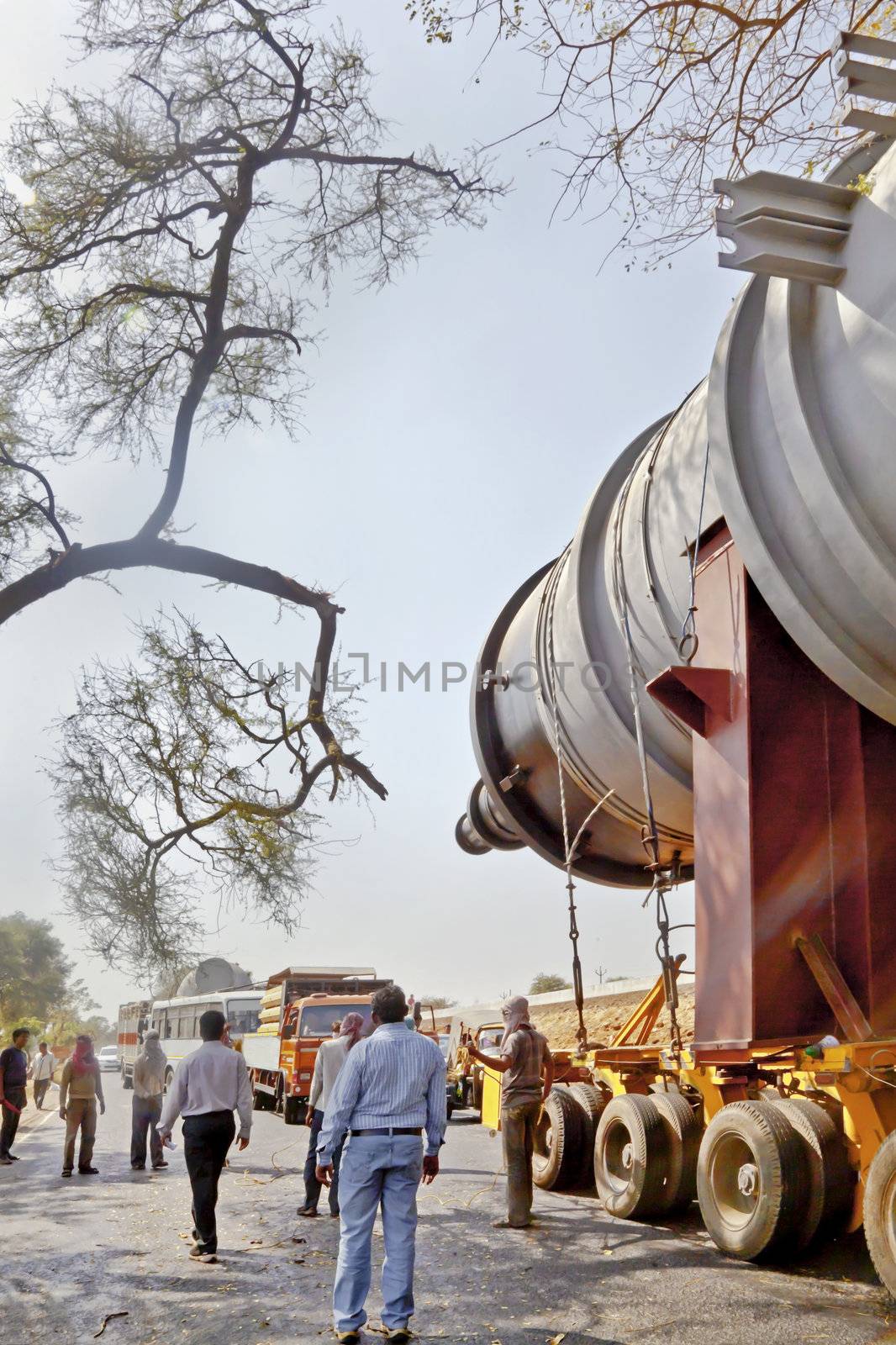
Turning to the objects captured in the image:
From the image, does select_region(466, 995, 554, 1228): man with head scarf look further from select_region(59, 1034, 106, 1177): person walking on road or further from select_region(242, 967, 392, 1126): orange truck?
select_region(242, 967, 392, 1126): orange truck

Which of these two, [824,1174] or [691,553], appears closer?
[824,1174]

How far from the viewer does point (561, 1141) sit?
878 cm

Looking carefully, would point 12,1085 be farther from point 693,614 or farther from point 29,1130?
point 693,614

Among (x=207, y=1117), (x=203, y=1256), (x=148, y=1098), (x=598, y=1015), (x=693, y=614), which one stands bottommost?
(x=203, y=1256)

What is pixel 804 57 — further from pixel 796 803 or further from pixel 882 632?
pixel 796 803

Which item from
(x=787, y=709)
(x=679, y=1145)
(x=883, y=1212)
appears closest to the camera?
(x=883, y=1212)

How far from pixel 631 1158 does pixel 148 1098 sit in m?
6.80

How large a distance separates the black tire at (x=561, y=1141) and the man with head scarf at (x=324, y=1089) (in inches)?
63.1

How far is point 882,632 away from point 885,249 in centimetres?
169

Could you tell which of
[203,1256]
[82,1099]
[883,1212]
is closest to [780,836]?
[883,1212]

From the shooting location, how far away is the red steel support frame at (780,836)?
5746 millimetres

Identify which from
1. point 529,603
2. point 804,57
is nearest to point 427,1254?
point 529,603

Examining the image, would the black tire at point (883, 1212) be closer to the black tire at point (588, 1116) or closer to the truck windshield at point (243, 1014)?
the black tire at point (588, 1116)

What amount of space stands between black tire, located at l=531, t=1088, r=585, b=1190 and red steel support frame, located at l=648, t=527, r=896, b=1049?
3.02m
